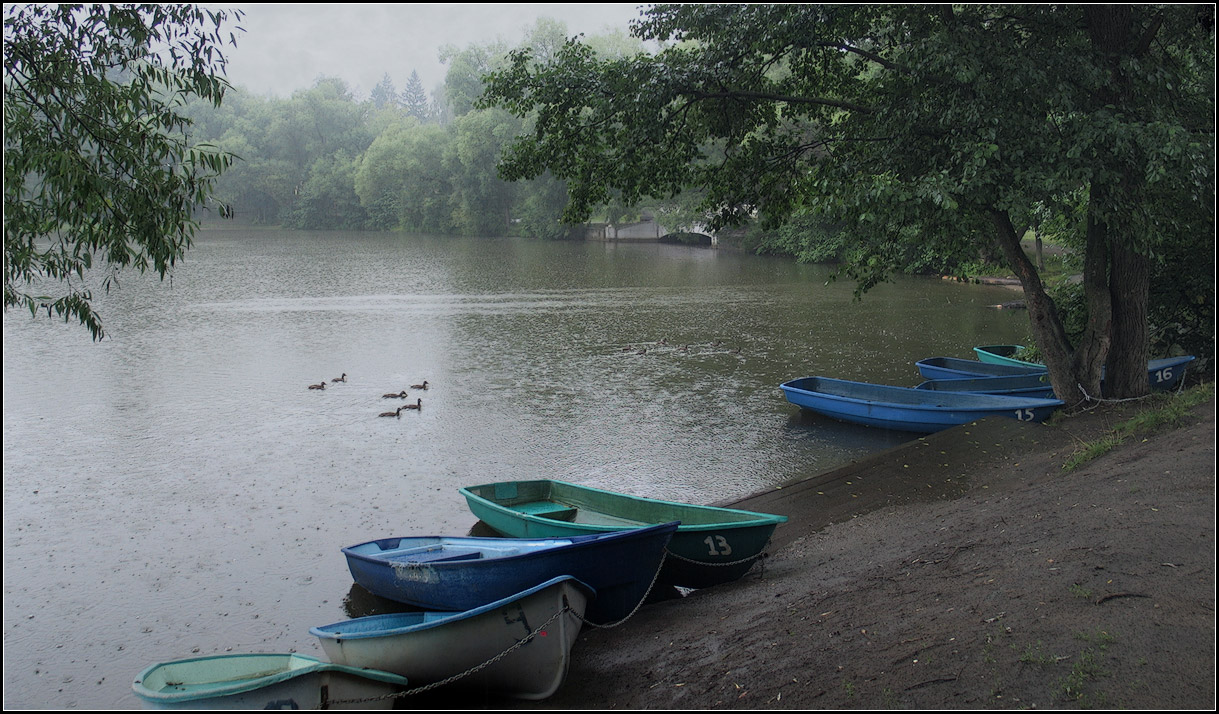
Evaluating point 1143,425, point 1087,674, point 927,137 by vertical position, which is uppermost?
point 927,137

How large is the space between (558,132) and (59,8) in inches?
295

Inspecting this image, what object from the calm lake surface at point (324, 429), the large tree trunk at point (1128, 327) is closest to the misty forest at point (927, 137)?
the large tree trunk at point (1128, 327)

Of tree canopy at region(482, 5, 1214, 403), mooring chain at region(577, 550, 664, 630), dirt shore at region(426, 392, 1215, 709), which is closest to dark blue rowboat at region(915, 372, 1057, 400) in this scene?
tree canopy at region(482, 5, 1214, 403)

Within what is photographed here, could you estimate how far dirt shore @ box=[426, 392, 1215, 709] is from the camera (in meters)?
5.13

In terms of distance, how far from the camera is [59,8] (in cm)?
715

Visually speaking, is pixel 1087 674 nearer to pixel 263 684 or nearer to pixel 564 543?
pixel 564 543

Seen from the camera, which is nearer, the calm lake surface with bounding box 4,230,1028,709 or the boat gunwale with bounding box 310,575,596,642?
the boat gunwale with bounding box 310,575,596,642

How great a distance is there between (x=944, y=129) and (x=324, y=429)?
1119 centimetres

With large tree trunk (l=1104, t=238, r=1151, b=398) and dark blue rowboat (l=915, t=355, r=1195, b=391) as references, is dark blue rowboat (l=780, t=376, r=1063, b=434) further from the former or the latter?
dark blue rowboat (l=915, t=355, r=1195, b=391)

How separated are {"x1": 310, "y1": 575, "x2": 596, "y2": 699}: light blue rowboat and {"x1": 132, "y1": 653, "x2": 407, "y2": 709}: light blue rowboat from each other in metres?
0.23

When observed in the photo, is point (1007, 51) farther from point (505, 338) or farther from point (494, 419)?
point (505, 338)

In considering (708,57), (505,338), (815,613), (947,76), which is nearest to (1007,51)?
(947,76)

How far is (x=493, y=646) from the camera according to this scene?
22.9 ft

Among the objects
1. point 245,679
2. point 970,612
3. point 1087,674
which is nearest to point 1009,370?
point 970,612
